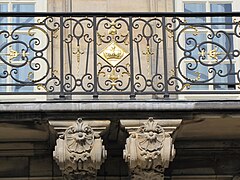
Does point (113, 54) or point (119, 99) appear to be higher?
point (113, 54)

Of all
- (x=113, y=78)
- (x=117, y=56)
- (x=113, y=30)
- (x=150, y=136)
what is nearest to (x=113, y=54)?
(x=117, y=56)

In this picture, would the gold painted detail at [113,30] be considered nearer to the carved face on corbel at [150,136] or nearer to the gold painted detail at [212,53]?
the gold painted detail at [212,53]

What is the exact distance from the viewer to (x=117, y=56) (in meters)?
9.77

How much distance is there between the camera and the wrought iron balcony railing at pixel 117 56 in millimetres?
9319

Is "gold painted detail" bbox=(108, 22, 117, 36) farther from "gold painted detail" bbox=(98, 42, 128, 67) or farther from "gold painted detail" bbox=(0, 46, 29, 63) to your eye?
"gold painted detail" bbox=(0, 46, 29, 63)

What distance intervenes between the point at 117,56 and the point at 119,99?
0.48 meters

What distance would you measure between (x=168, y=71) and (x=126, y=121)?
1.34m

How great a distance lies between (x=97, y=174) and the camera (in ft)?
31.7

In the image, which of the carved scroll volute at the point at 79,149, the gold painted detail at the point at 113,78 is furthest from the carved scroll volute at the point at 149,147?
the gold painted detail at the point at 113,78

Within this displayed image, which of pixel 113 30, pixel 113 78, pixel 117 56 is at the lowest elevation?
pixel 113 78

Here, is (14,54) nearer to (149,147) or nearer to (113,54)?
(113,54)

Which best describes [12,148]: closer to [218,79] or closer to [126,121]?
[126,121]

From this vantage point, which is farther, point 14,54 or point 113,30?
point 113,30

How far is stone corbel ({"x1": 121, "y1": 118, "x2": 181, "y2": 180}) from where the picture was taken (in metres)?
8.93
